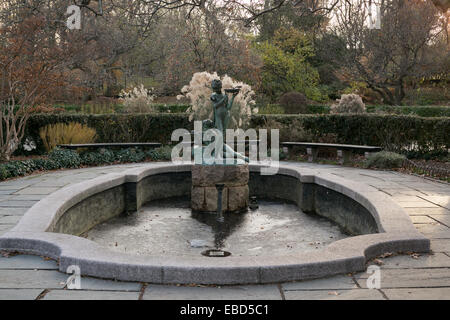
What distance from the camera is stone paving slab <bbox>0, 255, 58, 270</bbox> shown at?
4348mm

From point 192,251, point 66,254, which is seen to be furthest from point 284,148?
point 66,254

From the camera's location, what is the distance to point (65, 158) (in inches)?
448

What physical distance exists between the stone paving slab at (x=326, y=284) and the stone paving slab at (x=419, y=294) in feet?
1.04

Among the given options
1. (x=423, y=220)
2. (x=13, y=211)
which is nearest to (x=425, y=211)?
(x=423, y=220)

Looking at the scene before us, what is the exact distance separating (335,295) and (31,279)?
8.53 ft

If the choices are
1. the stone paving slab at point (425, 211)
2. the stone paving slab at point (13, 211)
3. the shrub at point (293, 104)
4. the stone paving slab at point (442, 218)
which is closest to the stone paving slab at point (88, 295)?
the stone paving slab at point (13, 211)

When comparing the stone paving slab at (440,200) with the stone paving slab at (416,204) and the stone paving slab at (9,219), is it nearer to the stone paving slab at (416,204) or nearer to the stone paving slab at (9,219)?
the stone paving slab at (416,204)

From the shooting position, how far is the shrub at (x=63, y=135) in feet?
42.8

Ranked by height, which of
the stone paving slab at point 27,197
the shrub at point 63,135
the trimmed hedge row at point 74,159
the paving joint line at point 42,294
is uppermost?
the shrub at point 63,135

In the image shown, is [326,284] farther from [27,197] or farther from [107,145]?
[107,145]

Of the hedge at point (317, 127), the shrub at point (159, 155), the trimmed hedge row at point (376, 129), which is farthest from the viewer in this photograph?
the shrub at point (159, 155)

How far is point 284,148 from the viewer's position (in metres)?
13.2

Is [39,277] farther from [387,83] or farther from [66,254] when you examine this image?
[387,83]

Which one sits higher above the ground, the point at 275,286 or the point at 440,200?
the point at 440,200
